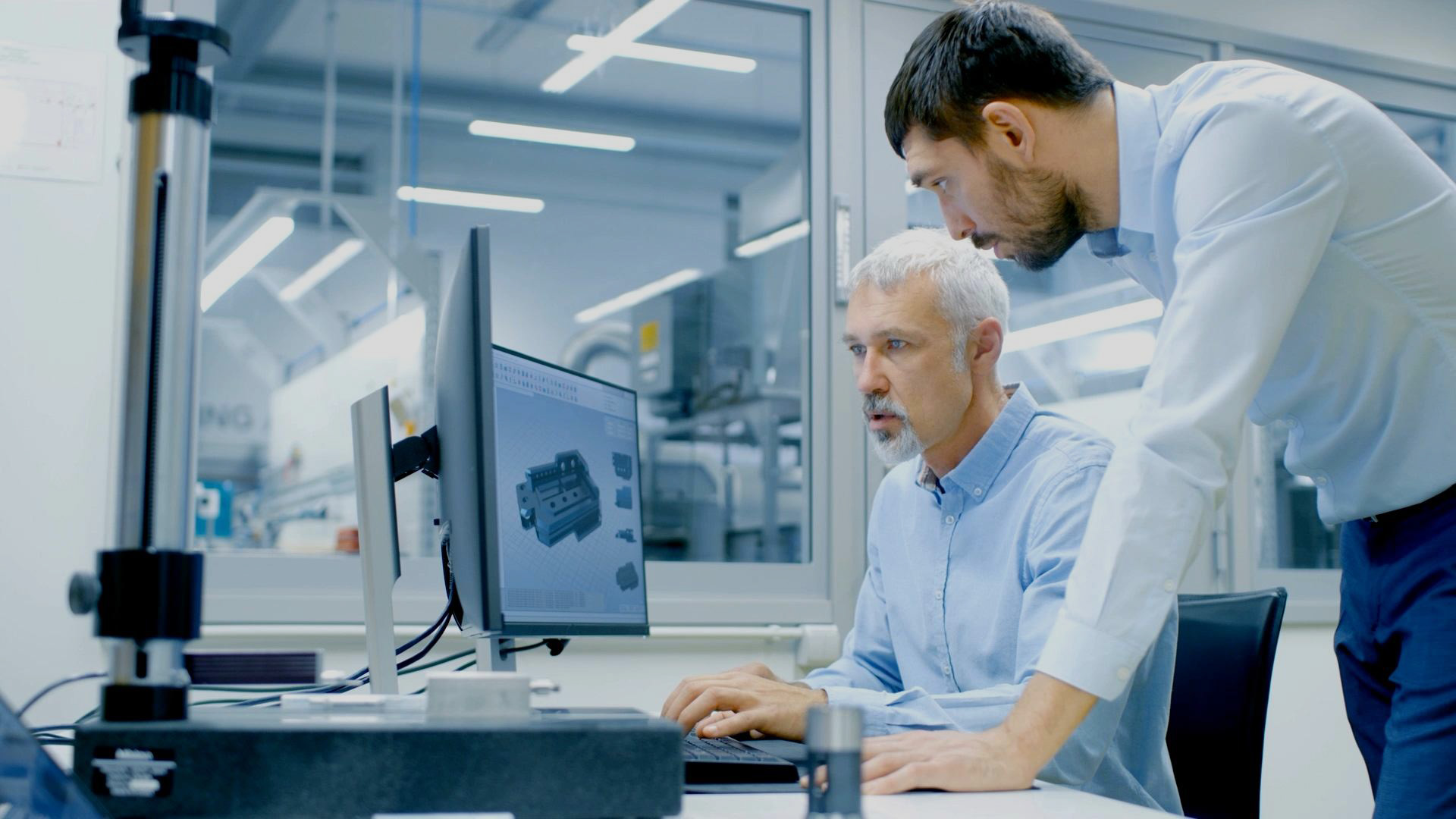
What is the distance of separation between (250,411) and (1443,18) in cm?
513

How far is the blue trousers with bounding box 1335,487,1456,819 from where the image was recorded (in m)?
1.14

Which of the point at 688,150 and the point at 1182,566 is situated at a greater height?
the point at 688,150

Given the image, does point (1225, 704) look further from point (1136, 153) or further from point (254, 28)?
point (254, 28)

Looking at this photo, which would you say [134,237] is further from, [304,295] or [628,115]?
[304,295]

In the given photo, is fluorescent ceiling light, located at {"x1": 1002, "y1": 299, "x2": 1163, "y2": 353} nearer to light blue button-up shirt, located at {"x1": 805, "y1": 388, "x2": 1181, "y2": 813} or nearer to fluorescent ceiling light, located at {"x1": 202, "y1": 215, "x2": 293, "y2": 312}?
light blue button-up shirt, located at {"x1": 805, "y1": 388, "x2": 1181, "y2": 813}

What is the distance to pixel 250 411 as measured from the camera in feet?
19.9

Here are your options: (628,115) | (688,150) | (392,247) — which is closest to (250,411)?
(688,150)

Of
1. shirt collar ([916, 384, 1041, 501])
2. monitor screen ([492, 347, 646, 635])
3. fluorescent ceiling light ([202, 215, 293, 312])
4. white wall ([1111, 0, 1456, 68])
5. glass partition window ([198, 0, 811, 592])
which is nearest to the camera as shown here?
monitor screen ([492, 347, 646, 635])

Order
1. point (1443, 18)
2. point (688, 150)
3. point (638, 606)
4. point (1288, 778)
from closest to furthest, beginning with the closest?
point (638, 606)
point (1288, 778)
point (1443, 18)
point (688, 150)

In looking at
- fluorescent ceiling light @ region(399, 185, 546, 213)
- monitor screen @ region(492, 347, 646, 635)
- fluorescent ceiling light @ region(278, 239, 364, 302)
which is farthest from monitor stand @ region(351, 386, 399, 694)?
fluorescent ceiling light @ region(278, 239, 364, 302)

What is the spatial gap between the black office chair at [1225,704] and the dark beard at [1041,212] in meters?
0.53

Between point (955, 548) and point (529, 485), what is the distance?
0.63 m

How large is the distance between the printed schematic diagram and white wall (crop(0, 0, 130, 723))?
109cm

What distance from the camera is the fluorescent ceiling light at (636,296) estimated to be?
4.83m
